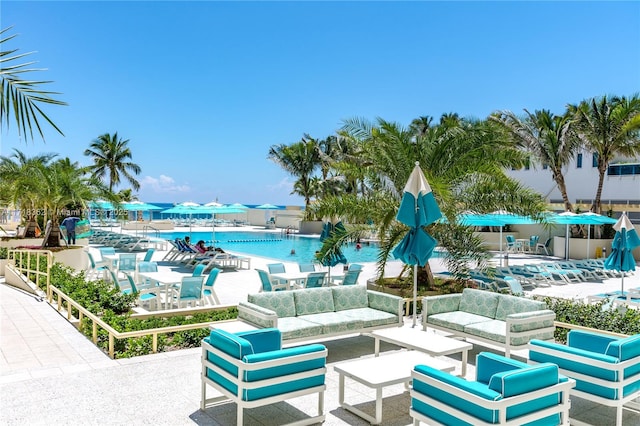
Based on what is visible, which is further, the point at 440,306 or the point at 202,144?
the point at 202,144

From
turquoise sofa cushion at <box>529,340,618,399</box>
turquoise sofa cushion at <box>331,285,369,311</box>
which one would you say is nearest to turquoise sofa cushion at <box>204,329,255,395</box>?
turquoise sofa cushion at <box>529,340,618,399</box>

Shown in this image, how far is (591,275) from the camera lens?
55.5 feet

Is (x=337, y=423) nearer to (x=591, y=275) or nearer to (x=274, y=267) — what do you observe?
(x=274, y=267)

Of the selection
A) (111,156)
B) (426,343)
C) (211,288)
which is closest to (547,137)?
(211,288)

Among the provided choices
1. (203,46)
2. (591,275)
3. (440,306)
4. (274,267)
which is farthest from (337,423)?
(203,46)

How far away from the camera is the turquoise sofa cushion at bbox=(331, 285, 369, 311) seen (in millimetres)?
8141

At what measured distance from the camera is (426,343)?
6.22m

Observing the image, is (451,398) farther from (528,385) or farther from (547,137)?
(547,137)

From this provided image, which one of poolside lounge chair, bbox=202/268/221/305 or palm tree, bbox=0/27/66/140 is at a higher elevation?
palm tree, bbox=0/27/66/140

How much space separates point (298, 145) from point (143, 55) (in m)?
15.7

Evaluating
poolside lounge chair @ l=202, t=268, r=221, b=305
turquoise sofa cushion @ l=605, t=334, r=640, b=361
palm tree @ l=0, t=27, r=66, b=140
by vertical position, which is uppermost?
palm tree @ l=0, t=27, r=66, b=140

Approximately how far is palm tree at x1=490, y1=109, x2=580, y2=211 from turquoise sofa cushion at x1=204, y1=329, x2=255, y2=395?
2141 cm

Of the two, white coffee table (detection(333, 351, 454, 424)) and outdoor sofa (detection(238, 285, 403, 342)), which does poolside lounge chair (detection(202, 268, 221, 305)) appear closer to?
outdoor sofa (detection(238, 285, 403, 342))

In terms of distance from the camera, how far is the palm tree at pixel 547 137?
2392 centimetres
